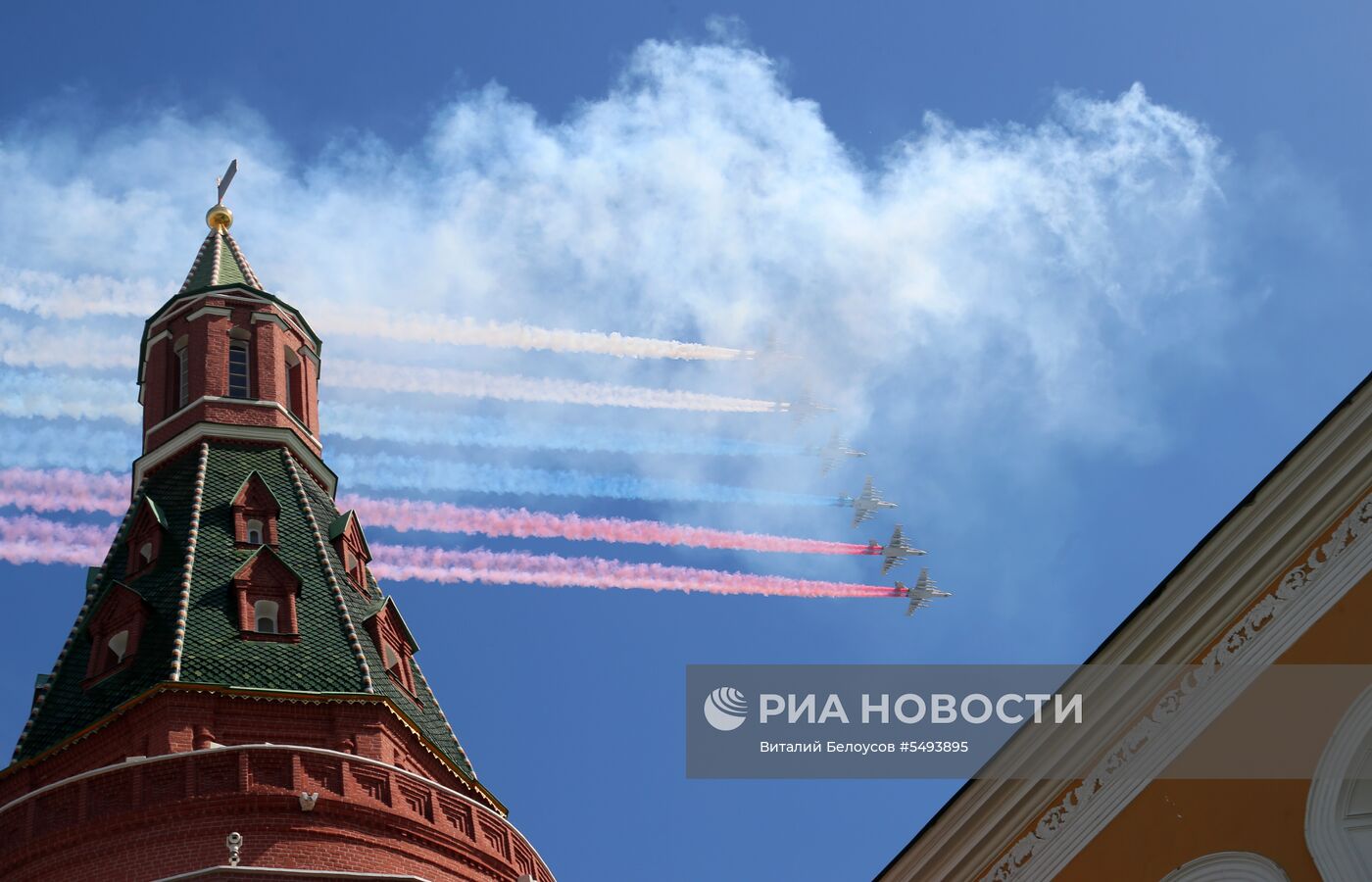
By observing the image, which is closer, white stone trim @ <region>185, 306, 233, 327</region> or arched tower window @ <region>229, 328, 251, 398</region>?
arched tower window @ <region>229, 328, 251, 398</region>

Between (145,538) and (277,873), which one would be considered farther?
(145,538)

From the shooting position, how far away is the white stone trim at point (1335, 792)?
13.0 metres

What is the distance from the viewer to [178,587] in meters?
35.8

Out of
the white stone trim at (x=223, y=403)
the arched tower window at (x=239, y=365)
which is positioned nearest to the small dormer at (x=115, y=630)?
the white stone trim at (x=223, y=403)

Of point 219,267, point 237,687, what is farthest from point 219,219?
point 237,687

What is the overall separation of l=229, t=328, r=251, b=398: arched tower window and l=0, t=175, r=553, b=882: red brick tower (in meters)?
0.05

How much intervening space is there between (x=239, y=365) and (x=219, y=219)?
580 centimetres

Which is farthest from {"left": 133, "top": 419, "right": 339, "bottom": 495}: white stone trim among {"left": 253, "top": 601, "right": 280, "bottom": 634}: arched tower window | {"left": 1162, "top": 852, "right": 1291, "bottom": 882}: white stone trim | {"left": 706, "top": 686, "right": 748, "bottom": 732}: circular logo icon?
{"left": 1162, "top": 852, "right": 1291, "bottom": 882}: white stone trim

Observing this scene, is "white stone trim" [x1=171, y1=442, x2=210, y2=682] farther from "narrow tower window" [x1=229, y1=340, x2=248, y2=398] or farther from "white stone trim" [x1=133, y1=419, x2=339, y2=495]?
"narrow tower window" [x1=229, y1=340, x2=248, y2=398]

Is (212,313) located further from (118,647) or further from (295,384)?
(118,647)

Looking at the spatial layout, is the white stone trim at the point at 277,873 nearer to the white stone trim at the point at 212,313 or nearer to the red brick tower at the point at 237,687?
the red brick tower at the point at 237,687

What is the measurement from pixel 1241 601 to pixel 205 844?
65.2 ft

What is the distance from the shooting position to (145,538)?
3784 cm

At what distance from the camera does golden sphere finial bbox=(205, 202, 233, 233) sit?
46.5 metres
